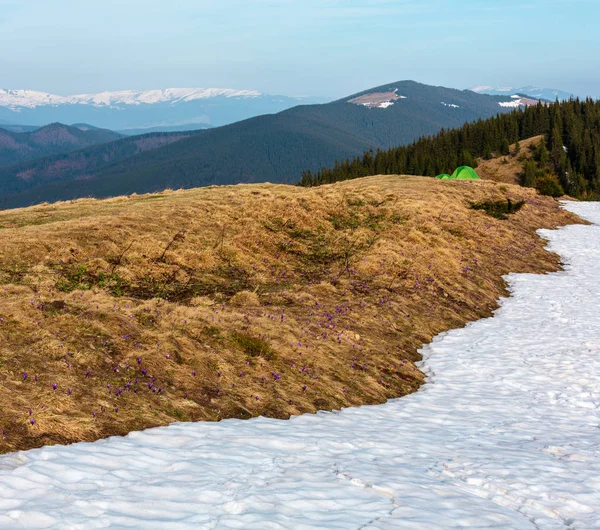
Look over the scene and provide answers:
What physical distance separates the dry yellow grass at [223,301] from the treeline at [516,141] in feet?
348

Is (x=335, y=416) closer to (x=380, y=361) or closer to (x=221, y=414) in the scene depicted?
(x=221, y=414)

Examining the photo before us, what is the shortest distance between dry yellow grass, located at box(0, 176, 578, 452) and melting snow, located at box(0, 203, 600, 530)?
0.92 meters

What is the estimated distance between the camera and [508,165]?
135000mm

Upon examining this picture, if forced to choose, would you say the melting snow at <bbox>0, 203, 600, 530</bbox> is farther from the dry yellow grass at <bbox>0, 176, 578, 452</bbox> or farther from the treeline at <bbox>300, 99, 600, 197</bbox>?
the treeline at <bbox>300, 99, 600, 197</bbox>

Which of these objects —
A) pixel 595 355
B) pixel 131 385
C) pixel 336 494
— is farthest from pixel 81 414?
pixel 595 355

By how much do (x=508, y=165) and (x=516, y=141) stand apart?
19904mm

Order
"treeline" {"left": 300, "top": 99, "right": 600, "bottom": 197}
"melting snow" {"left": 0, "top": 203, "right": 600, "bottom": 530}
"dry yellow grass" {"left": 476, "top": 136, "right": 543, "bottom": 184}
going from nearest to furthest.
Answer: "melting snow" {"left": 0, "top": 203, "right": 600, "bottom": 530}
"dry yellow grass" {"left": 476, "top": 136, "right": 543, "bottom": 184}
"treeline" {"left": 300, "top": 99, "right": 600, "bottom": 197}

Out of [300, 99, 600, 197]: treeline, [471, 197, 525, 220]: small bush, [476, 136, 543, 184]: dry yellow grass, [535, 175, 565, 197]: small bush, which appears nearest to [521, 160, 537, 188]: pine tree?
[300, 99, 600, 197]: treeline

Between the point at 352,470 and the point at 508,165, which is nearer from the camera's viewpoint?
the point at 352,470

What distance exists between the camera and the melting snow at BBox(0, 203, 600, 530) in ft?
19.0

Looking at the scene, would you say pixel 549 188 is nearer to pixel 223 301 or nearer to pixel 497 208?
pixel 497 208

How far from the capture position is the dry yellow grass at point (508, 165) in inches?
5054

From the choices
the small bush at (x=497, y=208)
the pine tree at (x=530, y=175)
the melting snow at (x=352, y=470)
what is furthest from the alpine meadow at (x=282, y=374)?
the pine tree at (x=530, y=175)

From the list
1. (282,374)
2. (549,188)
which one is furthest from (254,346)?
(549,188)
